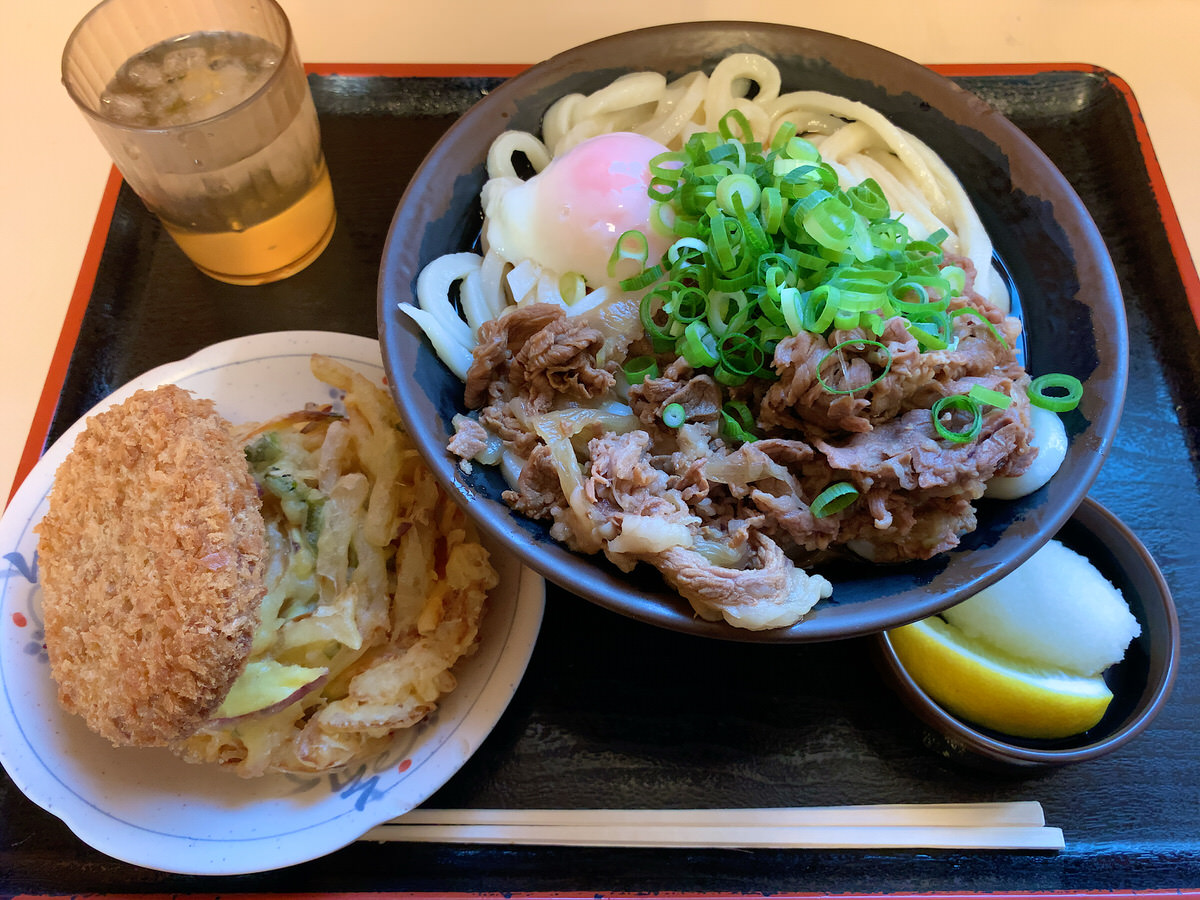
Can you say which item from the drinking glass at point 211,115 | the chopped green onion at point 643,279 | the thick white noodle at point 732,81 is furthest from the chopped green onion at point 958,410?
the drinking glass at point 211,115

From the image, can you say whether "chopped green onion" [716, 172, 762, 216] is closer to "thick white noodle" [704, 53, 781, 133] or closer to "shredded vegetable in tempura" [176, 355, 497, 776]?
"thick white noodle" [704, 53, 781, 133]

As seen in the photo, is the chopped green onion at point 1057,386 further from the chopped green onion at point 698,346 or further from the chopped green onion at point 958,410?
the chopped green onion at point 698,346

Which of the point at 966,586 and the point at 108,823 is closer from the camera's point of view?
the point at 966,586

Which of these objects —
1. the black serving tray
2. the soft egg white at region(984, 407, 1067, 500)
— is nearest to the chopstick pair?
the black serving tray

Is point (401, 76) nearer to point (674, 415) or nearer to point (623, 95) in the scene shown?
point (623, 95)

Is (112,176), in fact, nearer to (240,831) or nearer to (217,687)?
(217,687)

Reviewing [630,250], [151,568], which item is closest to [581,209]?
[630,250]

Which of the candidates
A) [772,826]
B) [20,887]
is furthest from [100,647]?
[772,826]
